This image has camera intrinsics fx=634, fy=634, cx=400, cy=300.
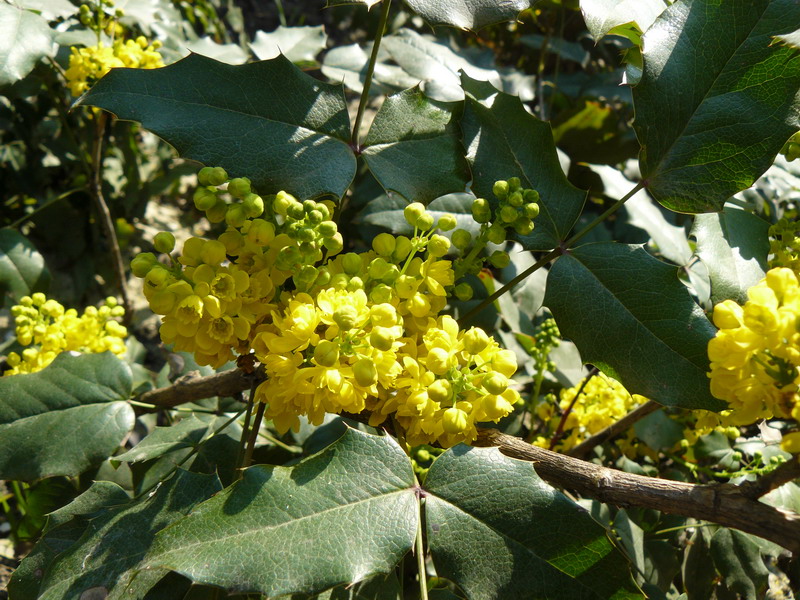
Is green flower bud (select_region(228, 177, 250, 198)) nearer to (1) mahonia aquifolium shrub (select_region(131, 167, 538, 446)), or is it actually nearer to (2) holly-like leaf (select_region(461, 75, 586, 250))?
(1) mahonia aquifolium shrub (select_region(131, 167, 538, 446))

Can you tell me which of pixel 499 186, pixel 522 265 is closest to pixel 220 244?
pixel 499 186

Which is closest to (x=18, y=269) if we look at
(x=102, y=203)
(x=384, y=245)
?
(x=102, y=203)

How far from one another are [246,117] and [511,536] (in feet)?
2.59

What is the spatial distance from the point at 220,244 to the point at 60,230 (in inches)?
79.4

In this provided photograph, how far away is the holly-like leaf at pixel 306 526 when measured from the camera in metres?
0.82

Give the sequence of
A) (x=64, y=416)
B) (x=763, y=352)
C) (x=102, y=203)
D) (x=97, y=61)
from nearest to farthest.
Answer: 1. (x=763, y=352)
2. (x=64, y=416)
3. (x=97, y=61)
4. (x=102, y=203)

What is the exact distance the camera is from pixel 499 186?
1.03m

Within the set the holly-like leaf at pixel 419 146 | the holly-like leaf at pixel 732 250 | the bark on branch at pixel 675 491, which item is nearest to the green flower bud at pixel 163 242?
the bark on branch at pixel 675 491

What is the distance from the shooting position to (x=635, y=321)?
1.04m

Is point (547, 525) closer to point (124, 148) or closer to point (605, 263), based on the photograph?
point (605, 263)

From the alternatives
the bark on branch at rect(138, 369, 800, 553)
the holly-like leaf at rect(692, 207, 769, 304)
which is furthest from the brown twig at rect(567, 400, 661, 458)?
the bark on branch at rect(138, 369, 800, 553)

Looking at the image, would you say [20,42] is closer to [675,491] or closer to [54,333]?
[54,333]

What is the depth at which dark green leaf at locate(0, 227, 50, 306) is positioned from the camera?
1.95 metres

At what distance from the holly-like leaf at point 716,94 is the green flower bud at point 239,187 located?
0.64 meters
